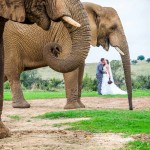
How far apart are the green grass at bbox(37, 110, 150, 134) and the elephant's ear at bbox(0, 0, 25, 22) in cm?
202

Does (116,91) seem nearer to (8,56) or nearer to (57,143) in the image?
(8,56)

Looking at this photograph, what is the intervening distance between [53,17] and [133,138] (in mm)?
1677

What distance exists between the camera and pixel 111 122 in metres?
8.98

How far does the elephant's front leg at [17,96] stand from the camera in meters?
14.0

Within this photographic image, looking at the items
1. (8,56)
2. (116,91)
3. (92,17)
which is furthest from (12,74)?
(116,91)

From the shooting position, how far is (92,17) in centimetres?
1499

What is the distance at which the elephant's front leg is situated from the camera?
1395 cm

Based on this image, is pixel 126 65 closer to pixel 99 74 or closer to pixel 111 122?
pixel 111 122

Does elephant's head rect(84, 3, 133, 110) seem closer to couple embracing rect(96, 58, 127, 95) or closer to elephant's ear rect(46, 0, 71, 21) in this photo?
couple embracing rect(96, 58, 127, 95)

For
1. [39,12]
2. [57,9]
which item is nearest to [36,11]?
[39,12]

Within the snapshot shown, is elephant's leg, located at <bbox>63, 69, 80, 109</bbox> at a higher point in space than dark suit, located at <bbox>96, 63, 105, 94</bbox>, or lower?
lower

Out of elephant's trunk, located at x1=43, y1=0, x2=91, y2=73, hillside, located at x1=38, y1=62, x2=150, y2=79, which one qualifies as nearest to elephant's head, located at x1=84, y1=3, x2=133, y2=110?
elephant's trunk, located at x1=43, y1=0, x2=91, y2=73

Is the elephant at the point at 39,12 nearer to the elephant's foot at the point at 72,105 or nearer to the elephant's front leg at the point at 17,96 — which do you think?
the elephant's foot at the point at 72,105

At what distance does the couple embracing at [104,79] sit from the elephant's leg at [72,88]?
29.3 feet
